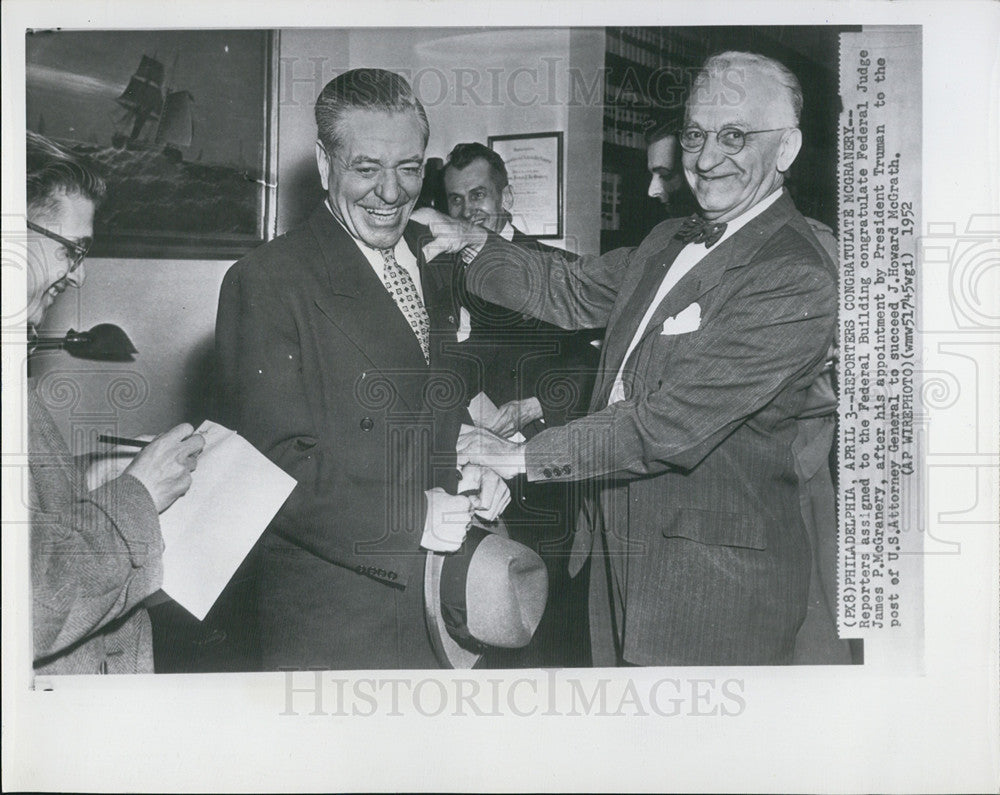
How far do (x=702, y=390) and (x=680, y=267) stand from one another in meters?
0.34

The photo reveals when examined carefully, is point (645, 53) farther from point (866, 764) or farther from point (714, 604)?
point (866, 764)

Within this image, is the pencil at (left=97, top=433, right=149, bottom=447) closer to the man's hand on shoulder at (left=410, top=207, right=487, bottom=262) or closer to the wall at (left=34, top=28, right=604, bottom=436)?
the wall at (left=34, top=28, right=604, bottom=436)

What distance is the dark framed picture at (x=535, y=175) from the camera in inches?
97.3

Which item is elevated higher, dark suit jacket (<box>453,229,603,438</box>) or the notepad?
dark suit jacket (<box>453,229,603,438</box>)

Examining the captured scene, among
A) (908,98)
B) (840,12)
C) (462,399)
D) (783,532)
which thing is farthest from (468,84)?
(783,532)

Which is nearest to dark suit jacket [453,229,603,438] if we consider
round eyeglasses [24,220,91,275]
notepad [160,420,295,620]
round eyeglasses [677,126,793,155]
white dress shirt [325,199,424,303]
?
white dress shirt [325,199,424,303]

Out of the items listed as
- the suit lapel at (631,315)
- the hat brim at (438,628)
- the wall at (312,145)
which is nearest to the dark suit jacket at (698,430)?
A: the suit lapel at (631,315)

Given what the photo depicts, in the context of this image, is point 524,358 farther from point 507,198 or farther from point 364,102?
point 364,102

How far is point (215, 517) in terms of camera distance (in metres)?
2.46

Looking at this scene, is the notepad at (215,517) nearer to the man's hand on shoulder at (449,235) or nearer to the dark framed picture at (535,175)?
the man's hand on shoulder at (449,235)

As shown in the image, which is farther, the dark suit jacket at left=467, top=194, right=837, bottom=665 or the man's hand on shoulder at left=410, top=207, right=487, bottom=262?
the man's hand on shoulder at left=410, top=207, right=487, bottom=262

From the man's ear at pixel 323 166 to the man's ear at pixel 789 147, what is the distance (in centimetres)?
122

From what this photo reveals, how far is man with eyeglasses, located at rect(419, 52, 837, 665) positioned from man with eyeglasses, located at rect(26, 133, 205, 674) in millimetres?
875

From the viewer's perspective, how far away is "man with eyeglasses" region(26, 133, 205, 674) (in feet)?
8.13
